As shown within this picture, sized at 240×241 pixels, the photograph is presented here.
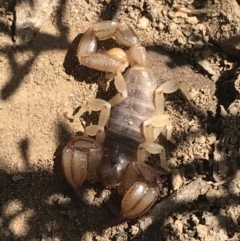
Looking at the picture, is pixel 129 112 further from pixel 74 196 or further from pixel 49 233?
pixel 49 233

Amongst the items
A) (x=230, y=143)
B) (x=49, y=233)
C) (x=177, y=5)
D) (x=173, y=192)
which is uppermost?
(x=177, y=5)

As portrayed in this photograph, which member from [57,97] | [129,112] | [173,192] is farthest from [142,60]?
[173,192]

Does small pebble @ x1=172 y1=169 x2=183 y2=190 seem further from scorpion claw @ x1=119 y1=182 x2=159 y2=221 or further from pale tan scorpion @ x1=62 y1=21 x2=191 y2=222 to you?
scorpion claw @ x1=119 y1=182 x2=159 y2=221

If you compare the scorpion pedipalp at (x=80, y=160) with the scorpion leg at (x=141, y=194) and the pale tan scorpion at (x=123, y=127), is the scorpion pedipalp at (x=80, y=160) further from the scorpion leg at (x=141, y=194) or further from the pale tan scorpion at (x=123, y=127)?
the scorpion leg at (x=141, y=194)

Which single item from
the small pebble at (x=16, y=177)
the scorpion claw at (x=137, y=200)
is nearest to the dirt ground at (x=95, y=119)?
the small pebble at (x=16, y=177)

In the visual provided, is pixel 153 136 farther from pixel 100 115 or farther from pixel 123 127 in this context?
pixel 100 115

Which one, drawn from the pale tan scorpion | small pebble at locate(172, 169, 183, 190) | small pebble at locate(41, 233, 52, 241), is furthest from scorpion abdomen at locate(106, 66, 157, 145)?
small pebble at locate(41, 233, 52, 241)
